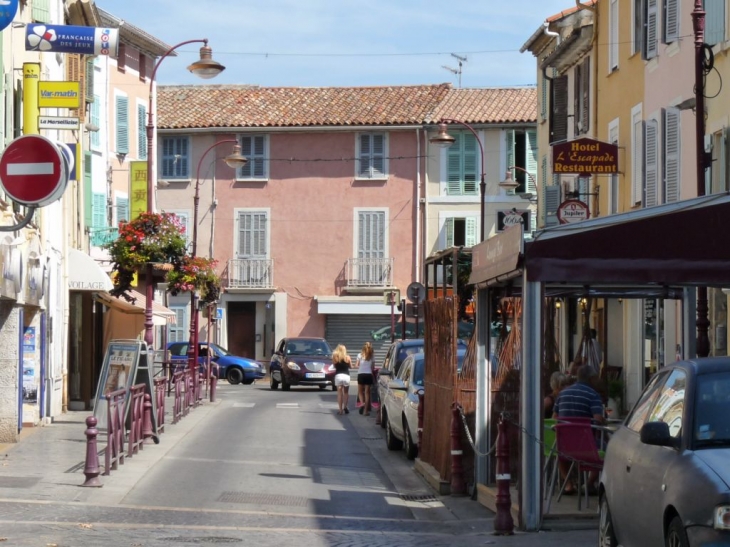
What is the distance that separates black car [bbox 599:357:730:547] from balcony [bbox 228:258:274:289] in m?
48.9

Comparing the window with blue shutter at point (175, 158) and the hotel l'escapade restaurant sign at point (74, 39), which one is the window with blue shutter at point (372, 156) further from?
the hotel l'escapade restaurant sign at point (74, 39)

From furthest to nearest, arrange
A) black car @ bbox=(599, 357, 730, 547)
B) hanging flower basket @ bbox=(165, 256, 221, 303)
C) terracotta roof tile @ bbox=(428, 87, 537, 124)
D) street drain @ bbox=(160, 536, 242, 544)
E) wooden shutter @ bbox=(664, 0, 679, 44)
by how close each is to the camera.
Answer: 1. terracotta roof tile @ bbox=(428, 87, 537, 124)
2. hanging flower basket @ bbox=(165, 256, 221, 303)
3. wooden shutter @ bbox=(664, 0, 679, 44)
4. street drain @ bbox=(160, 536, 242, 544)
5. black car @ bbox=(599, 357, 730, 547)

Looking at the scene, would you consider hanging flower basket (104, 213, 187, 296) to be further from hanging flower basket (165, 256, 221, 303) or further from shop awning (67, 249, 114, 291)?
shop awning (67, 249, 114, 291)

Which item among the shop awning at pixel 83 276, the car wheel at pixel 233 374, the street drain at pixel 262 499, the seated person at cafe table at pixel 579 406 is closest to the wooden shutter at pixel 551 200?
the shop awning at pixel 83 276

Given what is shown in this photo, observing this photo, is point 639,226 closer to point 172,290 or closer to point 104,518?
point 104,518

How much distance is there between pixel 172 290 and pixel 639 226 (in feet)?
60.0

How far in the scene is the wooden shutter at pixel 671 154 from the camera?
26062 mm

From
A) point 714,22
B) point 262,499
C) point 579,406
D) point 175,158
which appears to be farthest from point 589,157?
point 175,158

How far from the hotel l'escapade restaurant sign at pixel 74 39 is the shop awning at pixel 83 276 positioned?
33.3ft

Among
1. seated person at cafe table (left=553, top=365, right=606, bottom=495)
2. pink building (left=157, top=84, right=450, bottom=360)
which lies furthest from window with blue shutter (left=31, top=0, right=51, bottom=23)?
pink building (left=157, top=84, right=450, bottom=360)

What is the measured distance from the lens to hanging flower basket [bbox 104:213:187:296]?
26156mm

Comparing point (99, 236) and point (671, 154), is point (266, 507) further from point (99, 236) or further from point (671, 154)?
point (99, 236)

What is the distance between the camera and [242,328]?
57969 mm

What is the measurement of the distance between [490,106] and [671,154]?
1232 inches
